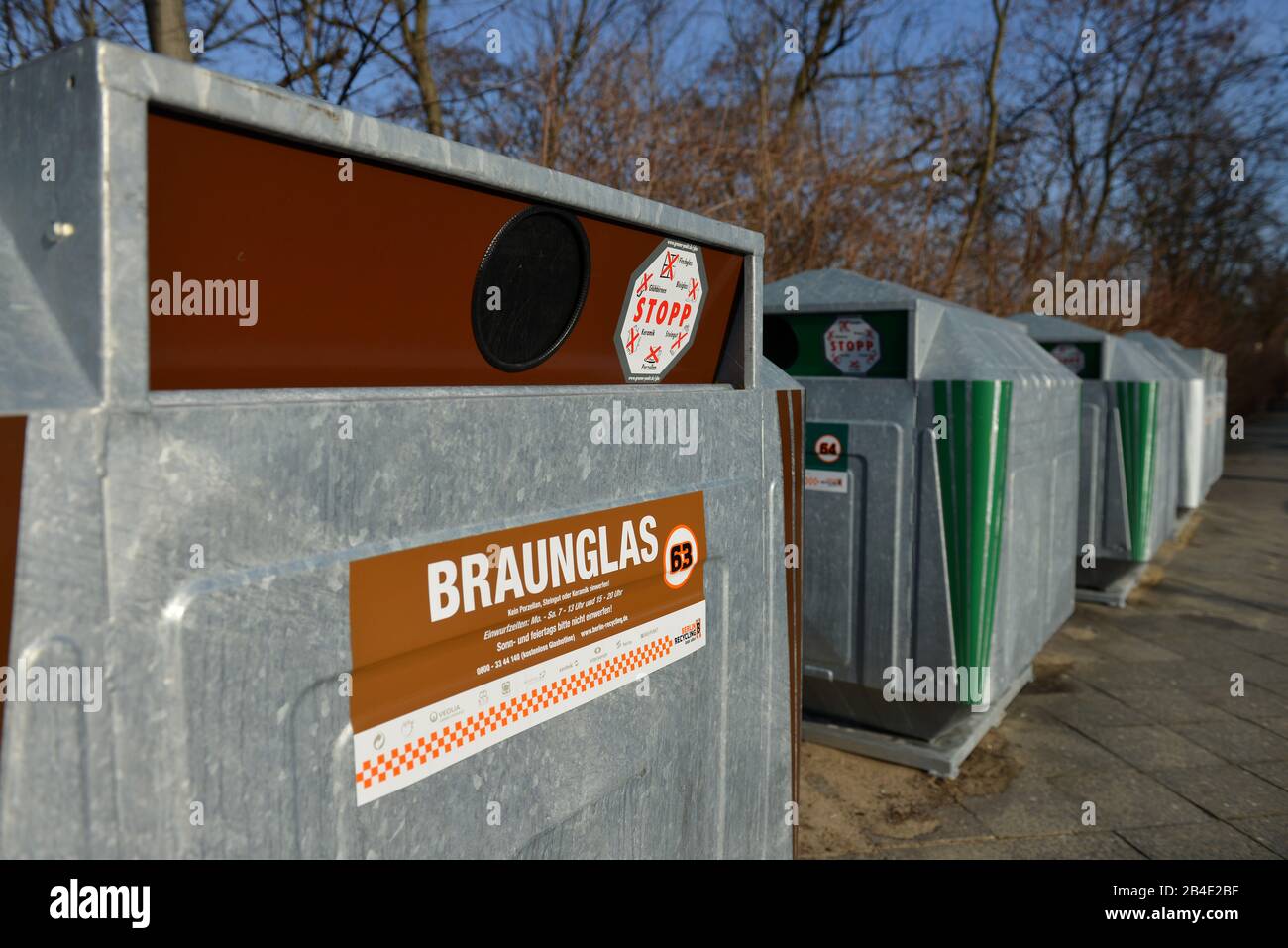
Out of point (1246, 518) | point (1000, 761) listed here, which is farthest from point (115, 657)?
point (1246, 518)

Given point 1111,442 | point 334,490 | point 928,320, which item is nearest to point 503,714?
point 334,490

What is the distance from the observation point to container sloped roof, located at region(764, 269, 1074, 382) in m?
3.80

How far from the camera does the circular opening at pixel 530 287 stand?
1427 mm

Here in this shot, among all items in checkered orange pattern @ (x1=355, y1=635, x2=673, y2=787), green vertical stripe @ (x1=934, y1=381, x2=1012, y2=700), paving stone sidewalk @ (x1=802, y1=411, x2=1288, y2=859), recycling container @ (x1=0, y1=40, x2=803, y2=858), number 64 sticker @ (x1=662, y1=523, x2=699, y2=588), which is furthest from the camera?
green vertical stripe @ (x1=934, y1=381, x2=1012, y2=700)

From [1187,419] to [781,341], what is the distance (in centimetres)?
744

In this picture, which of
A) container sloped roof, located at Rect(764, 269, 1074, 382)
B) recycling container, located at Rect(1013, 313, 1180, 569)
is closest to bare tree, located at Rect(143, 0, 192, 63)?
container sloped roof, located at Rect(764, 269, 1074, 382)

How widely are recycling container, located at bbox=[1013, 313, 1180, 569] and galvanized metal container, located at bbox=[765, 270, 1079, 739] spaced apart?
10.1ft

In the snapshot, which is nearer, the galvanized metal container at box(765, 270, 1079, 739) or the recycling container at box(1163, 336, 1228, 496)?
the galvanized metal container at box(765, 270, 1079, 739)

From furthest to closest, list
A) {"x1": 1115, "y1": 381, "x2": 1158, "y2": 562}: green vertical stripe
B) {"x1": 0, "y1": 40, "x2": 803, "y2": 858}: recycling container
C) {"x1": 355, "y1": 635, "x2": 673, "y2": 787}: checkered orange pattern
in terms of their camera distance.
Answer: {"x1": 1115, "y1": 381, "x2": 1158, "y2": 562}: green vertical stripe < {"x1": 355, "y1": 635, "x2": 673, "y2": 787}: checkered orange pattern < {"x1": 0, "y1": 40, "x2": 803, "y2": 858}: recycling container

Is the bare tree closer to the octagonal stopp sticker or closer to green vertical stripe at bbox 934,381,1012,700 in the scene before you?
the octagonal stopp sticker

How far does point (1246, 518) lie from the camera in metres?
11.5

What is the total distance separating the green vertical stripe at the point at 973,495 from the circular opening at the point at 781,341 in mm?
592

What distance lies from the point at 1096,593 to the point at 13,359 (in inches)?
287

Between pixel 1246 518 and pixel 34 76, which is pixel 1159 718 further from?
pixel 1246 518
